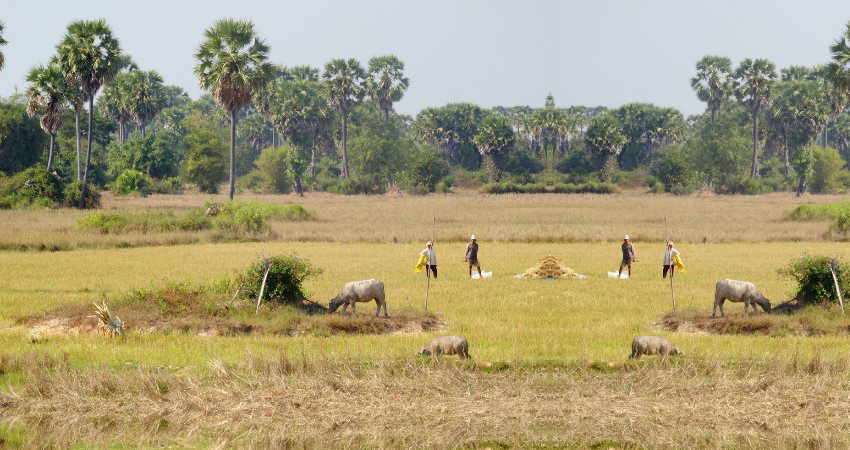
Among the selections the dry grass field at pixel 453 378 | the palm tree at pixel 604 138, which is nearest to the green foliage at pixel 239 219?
the dry grass field at pixel 453 378

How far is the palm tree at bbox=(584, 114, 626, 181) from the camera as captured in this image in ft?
352

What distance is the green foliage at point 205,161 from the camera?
119 m

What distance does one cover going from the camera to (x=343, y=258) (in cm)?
4525

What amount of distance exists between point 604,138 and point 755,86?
3230 centimetres

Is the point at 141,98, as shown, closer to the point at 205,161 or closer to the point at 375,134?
the point at 205,161

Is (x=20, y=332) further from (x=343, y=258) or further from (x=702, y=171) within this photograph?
(x=702, y=171)

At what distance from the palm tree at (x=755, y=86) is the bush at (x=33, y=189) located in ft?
287

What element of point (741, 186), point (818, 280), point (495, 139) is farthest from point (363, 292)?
point (741, 186)

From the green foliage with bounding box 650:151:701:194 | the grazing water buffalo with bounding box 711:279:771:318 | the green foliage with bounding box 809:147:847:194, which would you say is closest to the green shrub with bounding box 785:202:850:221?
the green foliage with bounding box 650:151:701:194

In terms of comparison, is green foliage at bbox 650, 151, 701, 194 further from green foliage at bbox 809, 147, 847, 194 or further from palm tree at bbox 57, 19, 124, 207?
palm tree at bbox 57, 19, 124, 207

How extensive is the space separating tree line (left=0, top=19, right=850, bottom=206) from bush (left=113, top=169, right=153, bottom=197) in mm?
157

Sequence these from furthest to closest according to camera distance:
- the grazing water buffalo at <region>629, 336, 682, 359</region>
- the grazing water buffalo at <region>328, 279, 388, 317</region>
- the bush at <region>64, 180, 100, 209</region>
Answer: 1. the bush at <region>64, 180, 100, 209</region>
2. the grazing water buffalo at <region>328, 279, 388, 317</region>
3. the grazing water buffalo at <region>629, 336, 682, 359</region>

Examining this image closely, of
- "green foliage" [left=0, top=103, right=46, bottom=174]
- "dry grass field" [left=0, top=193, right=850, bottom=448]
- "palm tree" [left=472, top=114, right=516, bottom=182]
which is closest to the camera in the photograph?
"dry grass field" [left=0, top=193, right=850, bottom=448]

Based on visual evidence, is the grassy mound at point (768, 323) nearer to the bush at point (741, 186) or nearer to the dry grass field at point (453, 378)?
the dry grass field at point (453, 378)
